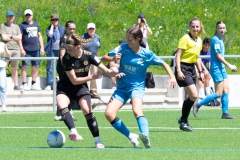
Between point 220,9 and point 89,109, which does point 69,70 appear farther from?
point 220,9

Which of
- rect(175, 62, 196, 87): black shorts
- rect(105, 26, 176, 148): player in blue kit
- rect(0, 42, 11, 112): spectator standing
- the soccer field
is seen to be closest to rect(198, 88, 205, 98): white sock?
the soccer field

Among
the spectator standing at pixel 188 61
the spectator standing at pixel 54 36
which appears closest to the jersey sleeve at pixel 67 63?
the spectator standing at pixel 188 61

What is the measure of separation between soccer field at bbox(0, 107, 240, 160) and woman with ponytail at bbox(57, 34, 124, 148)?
0.33m

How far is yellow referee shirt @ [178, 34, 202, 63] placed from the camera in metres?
14.0

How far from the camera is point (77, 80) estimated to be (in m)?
11.2

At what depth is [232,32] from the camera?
28.6 meters

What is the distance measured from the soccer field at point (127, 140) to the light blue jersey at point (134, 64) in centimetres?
90

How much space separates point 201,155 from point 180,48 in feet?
14.7

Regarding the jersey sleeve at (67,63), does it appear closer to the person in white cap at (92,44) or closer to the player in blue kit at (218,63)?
the player in blue kit at (218,63)

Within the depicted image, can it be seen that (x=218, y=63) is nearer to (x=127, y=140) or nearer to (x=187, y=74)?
(x=187, y=74)

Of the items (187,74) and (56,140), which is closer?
(56,140)

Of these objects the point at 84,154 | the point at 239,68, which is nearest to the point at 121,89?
the point at 84,154

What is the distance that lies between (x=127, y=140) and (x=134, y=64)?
149 centimetres

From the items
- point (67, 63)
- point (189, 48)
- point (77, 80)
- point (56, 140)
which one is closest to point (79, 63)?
point (67, 63)
